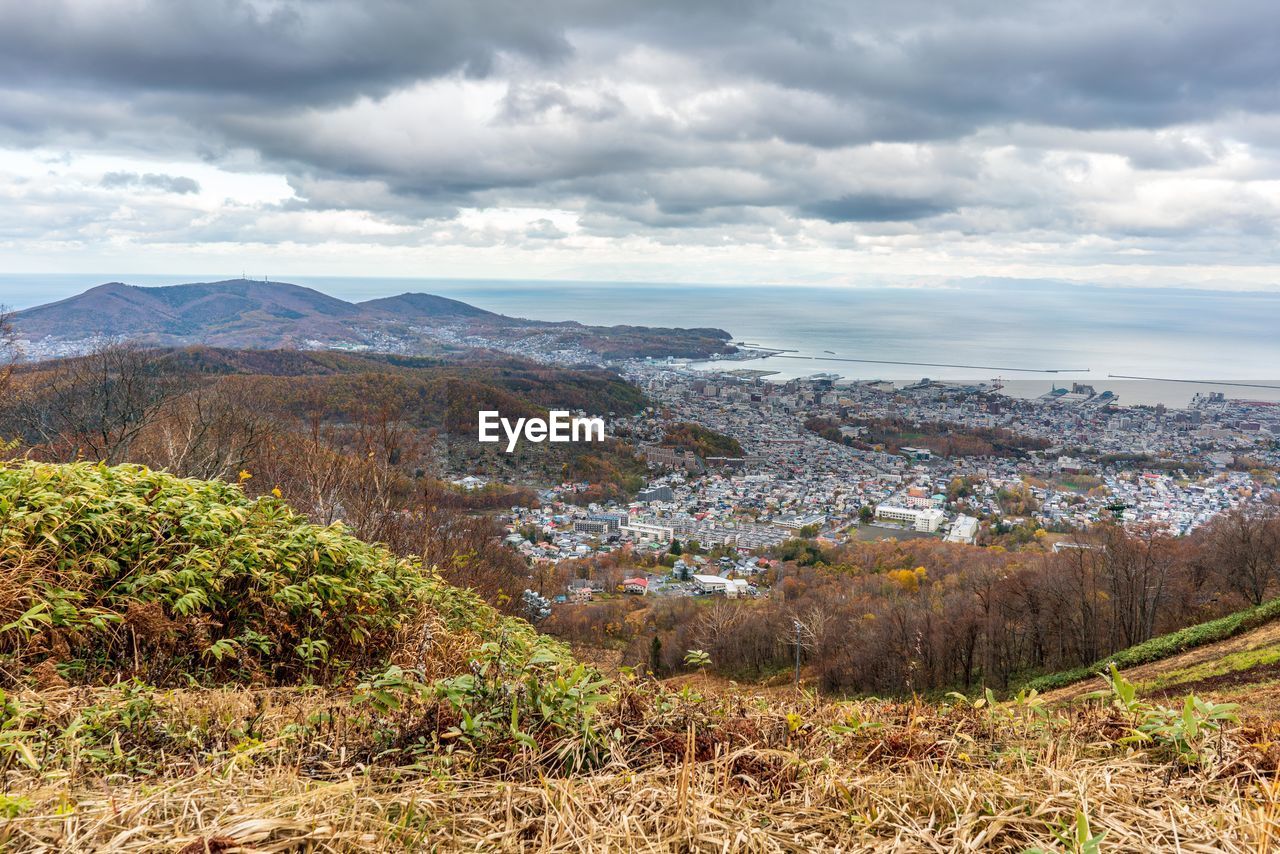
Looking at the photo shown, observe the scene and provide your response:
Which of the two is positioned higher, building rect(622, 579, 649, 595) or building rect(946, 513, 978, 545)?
building rect(946, 513, 978, 545)

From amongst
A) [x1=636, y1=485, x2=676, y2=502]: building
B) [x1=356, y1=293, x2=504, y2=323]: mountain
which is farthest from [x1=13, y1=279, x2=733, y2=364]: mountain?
[x1=636, y1=485, x2=676, y2=502]: building

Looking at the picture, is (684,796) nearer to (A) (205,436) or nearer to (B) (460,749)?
(B) (460,749)

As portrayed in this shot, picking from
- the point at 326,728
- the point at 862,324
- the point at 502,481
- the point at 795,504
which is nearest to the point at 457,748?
the point at 326,728

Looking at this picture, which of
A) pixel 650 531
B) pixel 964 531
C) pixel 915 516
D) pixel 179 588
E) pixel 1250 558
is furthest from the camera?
pixel 915 516

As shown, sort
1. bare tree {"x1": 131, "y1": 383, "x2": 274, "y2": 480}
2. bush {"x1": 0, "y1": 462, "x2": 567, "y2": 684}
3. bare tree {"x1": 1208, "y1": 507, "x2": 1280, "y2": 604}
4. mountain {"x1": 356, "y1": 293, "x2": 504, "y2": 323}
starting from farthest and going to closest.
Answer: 1. mountain {"x1": 356, "y1": 293, "x2": 504, "y2": 323}
2. bare tree {"x1": 1208, "y1": 507, "x2": 1280, "y2": 604}
3. bare tree {"x1": 131, "y1": 383, "x2": 274, "y2": 480}
4. bush {"x1": 0, "y1": 462, "x2": 567, "y2": 684}

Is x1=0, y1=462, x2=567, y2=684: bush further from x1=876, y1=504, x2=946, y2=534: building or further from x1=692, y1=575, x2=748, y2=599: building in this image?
x1=876, y1=504, x2=946, y2=534: building

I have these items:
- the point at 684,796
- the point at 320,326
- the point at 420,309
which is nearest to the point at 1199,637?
the point at 684,796

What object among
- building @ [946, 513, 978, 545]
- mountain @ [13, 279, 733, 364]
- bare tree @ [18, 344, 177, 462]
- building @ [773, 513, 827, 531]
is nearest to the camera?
bare tree @ [18, 344, 177, 462]
